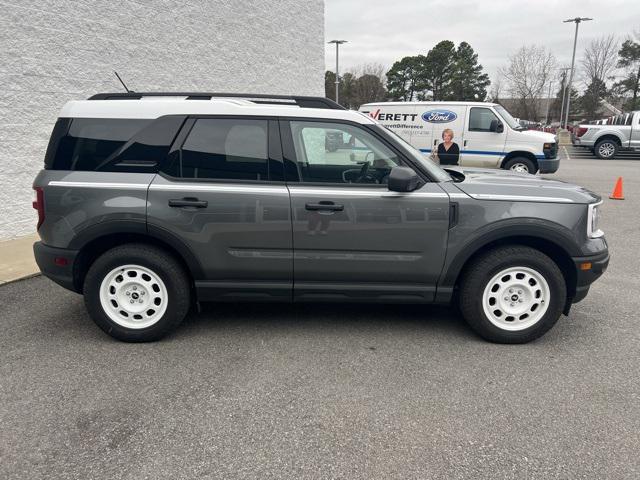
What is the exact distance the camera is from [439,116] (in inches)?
481

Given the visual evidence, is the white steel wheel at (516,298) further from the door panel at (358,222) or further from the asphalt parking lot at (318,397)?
the door panel at (358,222)

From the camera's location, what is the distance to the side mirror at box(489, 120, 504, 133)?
1164cm

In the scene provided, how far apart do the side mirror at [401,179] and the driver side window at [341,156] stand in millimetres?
205

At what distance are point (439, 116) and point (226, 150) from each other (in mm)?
9657

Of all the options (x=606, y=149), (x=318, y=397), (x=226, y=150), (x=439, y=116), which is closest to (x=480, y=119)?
(x=439, y=116)

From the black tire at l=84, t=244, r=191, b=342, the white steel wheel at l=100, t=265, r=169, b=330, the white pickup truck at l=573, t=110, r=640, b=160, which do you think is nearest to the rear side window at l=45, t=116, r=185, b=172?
the black tire at l=84, t=244, r=191, b=342

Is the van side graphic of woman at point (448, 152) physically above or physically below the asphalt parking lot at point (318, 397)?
above

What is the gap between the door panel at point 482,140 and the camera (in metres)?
11.8

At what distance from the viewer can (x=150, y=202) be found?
11.7 feet

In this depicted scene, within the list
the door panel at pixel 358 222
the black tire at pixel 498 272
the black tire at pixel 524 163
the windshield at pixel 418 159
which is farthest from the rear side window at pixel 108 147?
the black tire at pixel 524 163

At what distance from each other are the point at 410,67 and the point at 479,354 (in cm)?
6104

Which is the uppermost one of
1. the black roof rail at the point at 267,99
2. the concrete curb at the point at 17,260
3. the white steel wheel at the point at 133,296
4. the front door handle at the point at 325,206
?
the black roof rail at the point at 267,99

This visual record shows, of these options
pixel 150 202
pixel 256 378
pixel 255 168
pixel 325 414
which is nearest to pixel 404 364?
pixel 325 414

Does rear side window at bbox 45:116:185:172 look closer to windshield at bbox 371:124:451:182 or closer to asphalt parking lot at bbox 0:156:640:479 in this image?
asphalt parking lot at bbox 0:156:640:479
